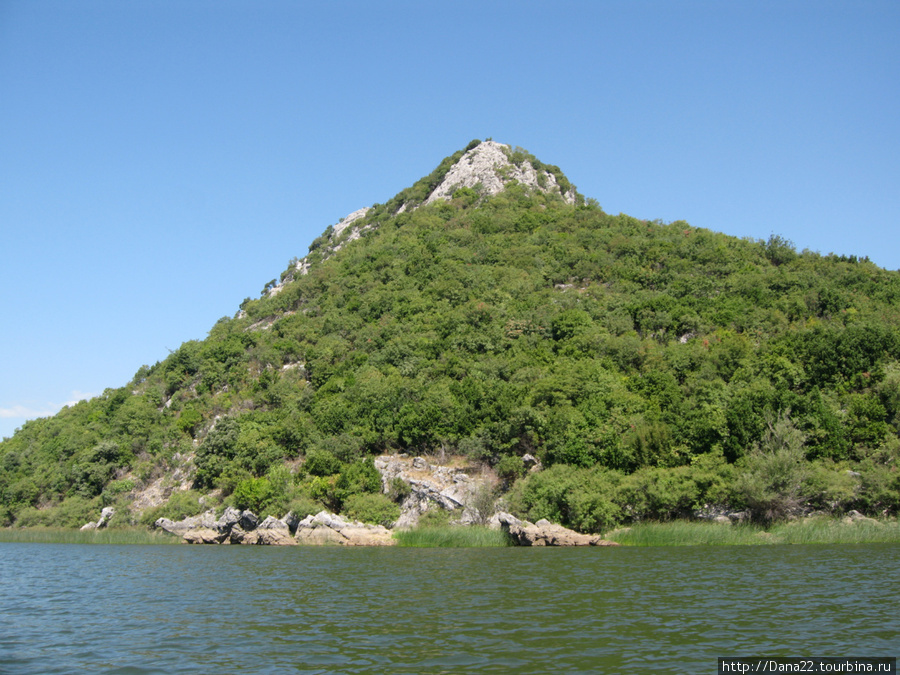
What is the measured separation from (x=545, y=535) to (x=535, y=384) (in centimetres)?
2307

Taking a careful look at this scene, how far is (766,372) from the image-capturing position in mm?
56594

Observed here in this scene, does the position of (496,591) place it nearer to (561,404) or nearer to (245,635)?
(245,635)

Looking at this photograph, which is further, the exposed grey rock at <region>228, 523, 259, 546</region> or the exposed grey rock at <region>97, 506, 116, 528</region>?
the exposed grey rock at <region>97, 506, 116, 528</region>

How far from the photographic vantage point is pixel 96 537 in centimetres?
5828

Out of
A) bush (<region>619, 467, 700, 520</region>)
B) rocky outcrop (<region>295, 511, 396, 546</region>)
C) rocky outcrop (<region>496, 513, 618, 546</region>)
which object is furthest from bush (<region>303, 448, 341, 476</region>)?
bush (<region>619, 467, 700, 520</region>)

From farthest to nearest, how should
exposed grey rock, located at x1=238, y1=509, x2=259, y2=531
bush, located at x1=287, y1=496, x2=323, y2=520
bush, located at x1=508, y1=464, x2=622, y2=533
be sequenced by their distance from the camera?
exposed grey rock, located at x1=238, y1=509, x2=259, y2=531
bush, located at x1=287, y1=496, x2=323, y2=520
bush, located at x1=508, y1=464, x2=622, y2=533

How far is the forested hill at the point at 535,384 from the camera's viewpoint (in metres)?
46.5

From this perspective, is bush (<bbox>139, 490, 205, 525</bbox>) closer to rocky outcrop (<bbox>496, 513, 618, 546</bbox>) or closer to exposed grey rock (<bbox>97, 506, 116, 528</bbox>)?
exposed grey rock (<bbox>97, 506, 116, 528</bbox>)

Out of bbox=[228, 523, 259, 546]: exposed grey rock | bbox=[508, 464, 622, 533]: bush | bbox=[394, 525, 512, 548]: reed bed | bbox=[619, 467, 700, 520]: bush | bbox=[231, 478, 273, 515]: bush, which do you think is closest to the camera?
bbox=[619, 467, 700, 520]: bush

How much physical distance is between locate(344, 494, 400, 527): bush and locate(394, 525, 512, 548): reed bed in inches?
259

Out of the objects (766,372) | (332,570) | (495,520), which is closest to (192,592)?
(332,570)

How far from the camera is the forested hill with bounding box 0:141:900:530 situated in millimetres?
46500

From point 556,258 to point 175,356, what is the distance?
62.0 metres

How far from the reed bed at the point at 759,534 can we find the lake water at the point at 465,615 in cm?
411
